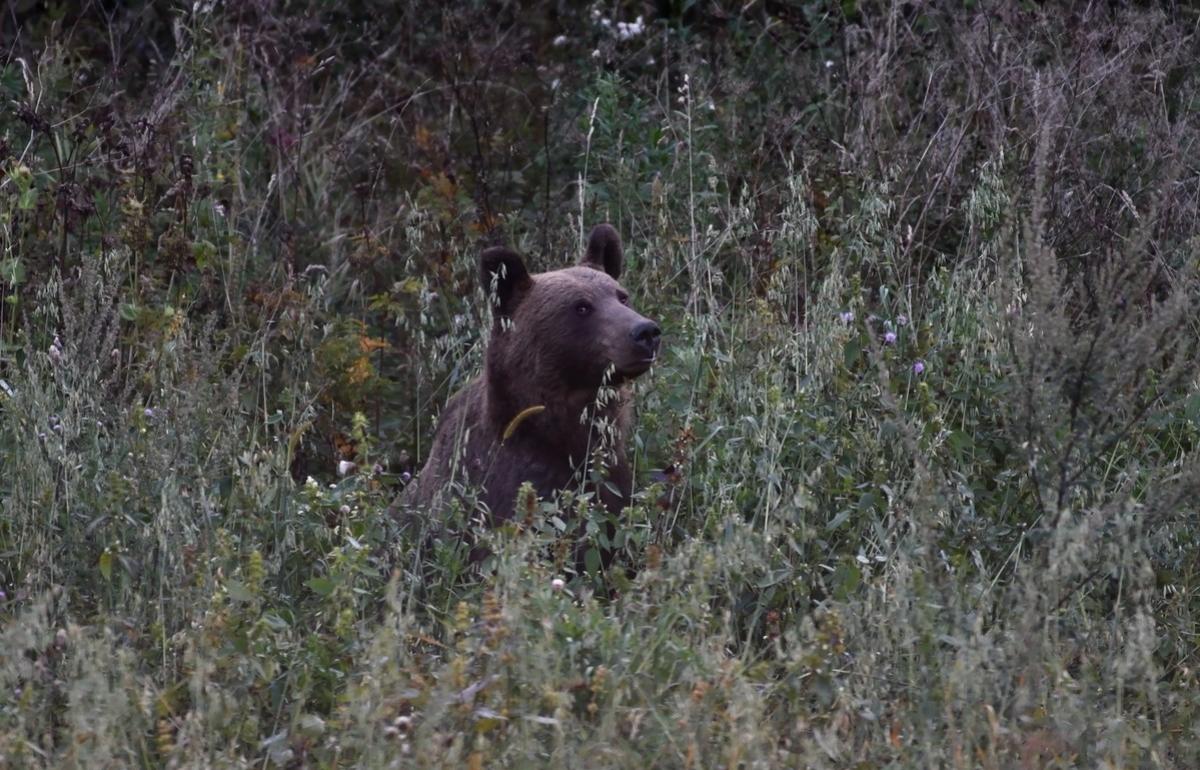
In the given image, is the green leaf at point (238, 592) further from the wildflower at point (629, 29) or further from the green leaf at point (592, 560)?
the wildflower at point (629, 29)

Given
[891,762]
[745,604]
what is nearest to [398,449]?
[745,604]

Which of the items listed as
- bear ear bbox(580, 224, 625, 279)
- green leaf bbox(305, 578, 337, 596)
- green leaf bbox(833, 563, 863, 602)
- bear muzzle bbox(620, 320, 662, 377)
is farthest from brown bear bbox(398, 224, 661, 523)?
green leaf bbox(305, 578, 337, 596)

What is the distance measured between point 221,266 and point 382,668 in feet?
13.2

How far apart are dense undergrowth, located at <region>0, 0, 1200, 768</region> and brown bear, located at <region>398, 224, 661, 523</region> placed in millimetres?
237

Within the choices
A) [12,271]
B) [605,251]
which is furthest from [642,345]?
[12,271]

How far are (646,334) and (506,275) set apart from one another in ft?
2.25

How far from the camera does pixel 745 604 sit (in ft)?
17.4

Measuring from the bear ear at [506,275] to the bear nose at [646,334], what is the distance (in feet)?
1.83

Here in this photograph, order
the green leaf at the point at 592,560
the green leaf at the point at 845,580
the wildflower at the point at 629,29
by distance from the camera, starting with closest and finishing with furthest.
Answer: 1. the green leaf at the point at 845,580
2. the green leaf at the point at 592,560
3. the wildflower at the point at 629,29

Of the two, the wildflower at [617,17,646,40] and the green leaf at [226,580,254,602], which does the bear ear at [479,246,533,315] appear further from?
the wildflower at [617,17,646,40]

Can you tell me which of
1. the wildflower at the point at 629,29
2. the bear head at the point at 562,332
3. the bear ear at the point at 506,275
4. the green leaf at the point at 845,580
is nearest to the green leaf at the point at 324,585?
the green leaf at the point at 845,580

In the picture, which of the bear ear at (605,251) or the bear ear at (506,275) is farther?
the bear ear at (605,251)

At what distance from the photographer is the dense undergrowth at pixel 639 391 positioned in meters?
4.06

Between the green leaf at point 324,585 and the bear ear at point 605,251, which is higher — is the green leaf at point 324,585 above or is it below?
below
